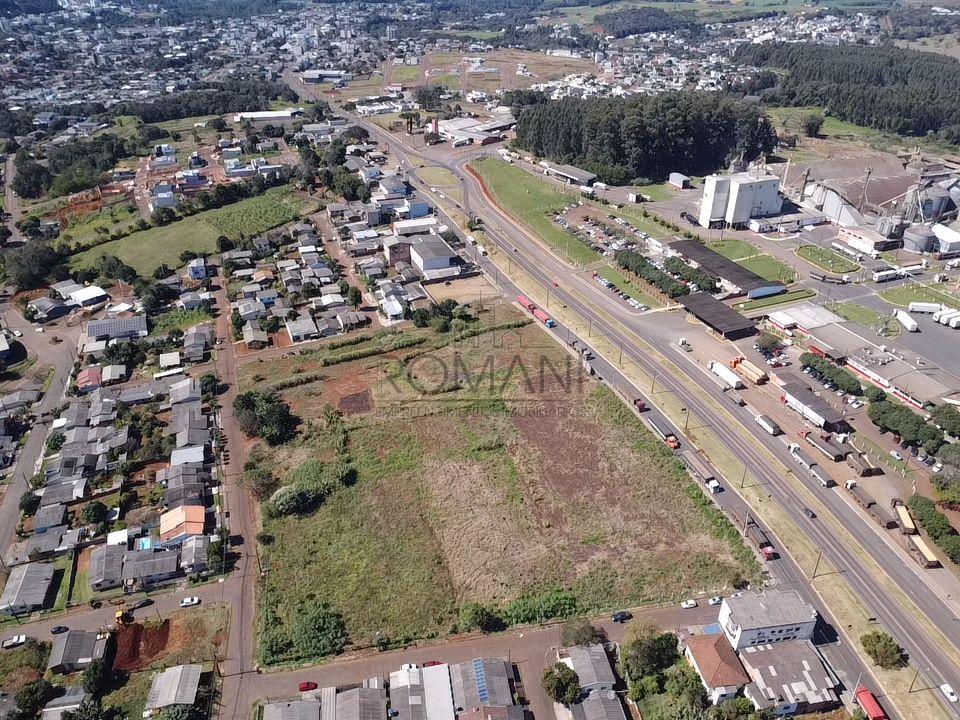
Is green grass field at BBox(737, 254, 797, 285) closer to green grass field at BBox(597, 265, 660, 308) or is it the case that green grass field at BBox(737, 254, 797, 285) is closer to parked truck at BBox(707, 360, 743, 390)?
green grass field at BBox(597, 265, 660, 308)

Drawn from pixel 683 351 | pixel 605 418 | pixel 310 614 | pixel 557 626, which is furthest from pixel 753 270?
pixel 310 614

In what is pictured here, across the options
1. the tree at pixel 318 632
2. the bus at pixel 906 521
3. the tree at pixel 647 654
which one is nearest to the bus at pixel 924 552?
the bus at pixel 906 521

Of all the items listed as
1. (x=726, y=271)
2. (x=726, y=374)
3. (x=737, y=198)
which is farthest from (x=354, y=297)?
(x=737, y=198)

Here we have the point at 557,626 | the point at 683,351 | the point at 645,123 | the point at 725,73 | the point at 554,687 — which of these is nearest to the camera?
the point at 554,687

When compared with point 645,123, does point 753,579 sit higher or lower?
lower

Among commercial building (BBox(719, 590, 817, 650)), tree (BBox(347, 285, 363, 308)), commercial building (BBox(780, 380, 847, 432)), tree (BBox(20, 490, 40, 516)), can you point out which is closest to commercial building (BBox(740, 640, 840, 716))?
commercial building (BBox(719, 590, 817, 650))

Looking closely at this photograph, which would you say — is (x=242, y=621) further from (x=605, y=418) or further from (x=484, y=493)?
(x=605, y=418)

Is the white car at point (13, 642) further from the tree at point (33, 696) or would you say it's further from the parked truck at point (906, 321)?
the parked truck at point (906, 321)
